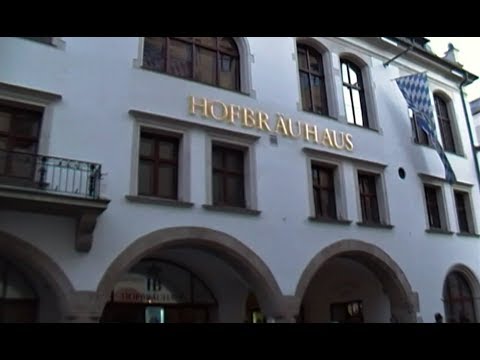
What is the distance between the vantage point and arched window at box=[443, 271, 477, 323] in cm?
1430

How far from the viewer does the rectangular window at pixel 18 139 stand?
8.55 m

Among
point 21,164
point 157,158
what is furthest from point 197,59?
point 21,164

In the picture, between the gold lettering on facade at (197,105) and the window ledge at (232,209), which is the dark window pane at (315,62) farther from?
the window ledge at (232,209)

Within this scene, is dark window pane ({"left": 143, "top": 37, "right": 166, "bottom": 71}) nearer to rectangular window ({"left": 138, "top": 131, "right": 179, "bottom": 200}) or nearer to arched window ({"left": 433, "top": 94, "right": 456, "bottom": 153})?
rectangular window ({"left": 138, "top": 131, "right": 179, "bottom": 200})

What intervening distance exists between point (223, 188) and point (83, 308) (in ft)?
12.8

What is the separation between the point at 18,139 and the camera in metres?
8.83

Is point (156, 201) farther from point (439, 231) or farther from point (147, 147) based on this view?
point (439, 231)

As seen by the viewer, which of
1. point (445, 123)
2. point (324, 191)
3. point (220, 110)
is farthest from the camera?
point (445, 123)

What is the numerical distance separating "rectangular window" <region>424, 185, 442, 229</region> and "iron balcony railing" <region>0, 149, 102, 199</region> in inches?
407

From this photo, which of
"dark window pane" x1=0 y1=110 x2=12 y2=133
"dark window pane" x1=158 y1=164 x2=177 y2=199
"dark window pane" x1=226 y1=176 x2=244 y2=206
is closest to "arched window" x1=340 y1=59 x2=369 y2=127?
"dark window pane" x1=226 y1=176 x2=244 y2=206

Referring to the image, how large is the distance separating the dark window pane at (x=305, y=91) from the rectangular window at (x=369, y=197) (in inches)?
92.9

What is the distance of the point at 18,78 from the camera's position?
348 inches
